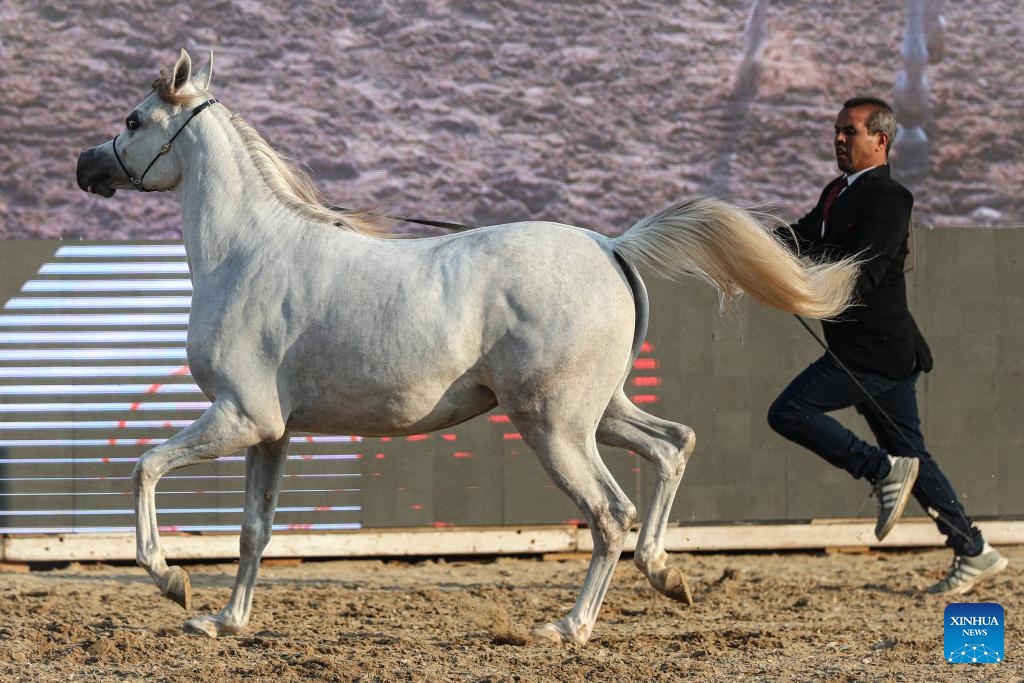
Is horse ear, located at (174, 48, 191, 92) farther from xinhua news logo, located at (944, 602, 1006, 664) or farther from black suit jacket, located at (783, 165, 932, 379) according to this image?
xinhua news logo, located at (944, 602, 1006, 664)

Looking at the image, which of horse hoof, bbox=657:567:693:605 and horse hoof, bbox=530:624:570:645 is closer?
horse hoof, bbox=530:624:570:645

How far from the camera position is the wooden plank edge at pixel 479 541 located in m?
6.98

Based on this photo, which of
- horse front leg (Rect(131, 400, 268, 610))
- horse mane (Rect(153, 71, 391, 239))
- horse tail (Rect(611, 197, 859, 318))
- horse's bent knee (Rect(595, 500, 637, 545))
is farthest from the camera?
horse mane (Rect(153, 71, 391, 239))

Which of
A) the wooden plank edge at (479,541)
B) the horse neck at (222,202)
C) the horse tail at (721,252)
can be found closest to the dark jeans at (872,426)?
the horse tail at (721,252)

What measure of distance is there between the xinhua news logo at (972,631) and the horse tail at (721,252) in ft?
4.21

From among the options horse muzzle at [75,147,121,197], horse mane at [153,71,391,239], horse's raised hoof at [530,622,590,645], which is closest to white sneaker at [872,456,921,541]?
horse's raised hoof at [530,622,590,645]

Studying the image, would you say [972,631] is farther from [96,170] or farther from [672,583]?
[96,170]

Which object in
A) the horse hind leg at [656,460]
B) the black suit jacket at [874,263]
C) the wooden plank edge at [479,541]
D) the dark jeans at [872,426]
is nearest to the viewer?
the horse hind leg at [656,460]

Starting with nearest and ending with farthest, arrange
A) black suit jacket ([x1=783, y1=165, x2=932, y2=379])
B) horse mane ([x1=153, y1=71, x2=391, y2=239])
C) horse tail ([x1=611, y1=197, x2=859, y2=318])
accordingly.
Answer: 1. horse tail ([x1=611, y1=197, x2=859, y2=318])
2. horse mane ([x1=153, y1=71, x2=391, y2=239])
3. black suit jacket ([x1=783, y1=165, x2=932, y2=379])

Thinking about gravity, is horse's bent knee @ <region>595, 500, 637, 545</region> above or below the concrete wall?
above

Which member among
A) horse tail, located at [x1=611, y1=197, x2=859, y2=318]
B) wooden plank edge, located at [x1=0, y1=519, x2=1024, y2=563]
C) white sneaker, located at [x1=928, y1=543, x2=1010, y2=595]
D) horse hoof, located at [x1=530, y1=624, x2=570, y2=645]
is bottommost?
wooden plank edge, located at [x1=0, y1=519, x2=1024, y2=563]

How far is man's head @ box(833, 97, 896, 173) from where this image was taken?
5848mm

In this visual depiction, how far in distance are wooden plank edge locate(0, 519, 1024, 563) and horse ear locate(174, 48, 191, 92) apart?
2819 mm

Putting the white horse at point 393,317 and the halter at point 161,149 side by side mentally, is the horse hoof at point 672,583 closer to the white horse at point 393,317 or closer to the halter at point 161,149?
the white horse at point 393,317
